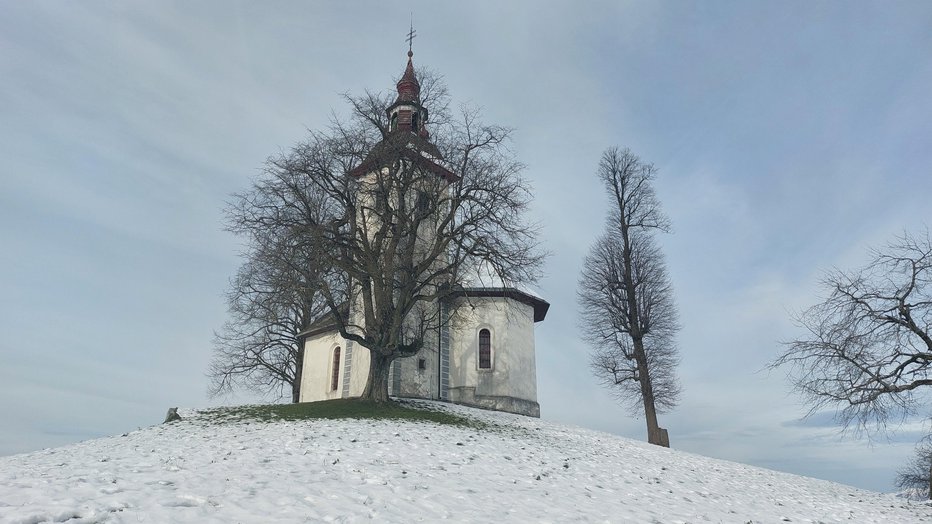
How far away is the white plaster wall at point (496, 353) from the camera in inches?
1136

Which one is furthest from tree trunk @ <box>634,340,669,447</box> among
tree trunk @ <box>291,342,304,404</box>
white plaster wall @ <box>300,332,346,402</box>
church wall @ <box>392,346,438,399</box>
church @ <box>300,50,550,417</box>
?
tree trunk @ <box>291,342,304,404</box>

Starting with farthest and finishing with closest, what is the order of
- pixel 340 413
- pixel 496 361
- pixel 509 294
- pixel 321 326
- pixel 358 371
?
pixel 509 294, pixel 321 326, pixel 496 361, pixel 358 371, pixel 340 413

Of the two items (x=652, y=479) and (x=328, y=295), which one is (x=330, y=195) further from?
(x=652, y=479)

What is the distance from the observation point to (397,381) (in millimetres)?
26047

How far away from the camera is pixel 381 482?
9.98m

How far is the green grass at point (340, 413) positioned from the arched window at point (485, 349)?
7336 millimetres

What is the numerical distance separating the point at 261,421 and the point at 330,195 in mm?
8769

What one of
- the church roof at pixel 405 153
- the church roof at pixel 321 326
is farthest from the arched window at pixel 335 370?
the church roof at pixel 405 153

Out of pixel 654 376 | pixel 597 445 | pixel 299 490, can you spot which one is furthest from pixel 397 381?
pixel 299 490

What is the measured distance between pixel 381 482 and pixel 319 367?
20.2 meters

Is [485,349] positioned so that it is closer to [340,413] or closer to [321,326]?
[321,326]

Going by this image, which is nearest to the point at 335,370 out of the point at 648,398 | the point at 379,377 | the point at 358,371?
the point at 358,371

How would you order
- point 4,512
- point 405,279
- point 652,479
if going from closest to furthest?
point 4,512
point 652,479
point 405,279

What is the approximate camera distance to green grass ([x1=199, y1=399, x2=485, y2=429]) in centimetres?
1947
